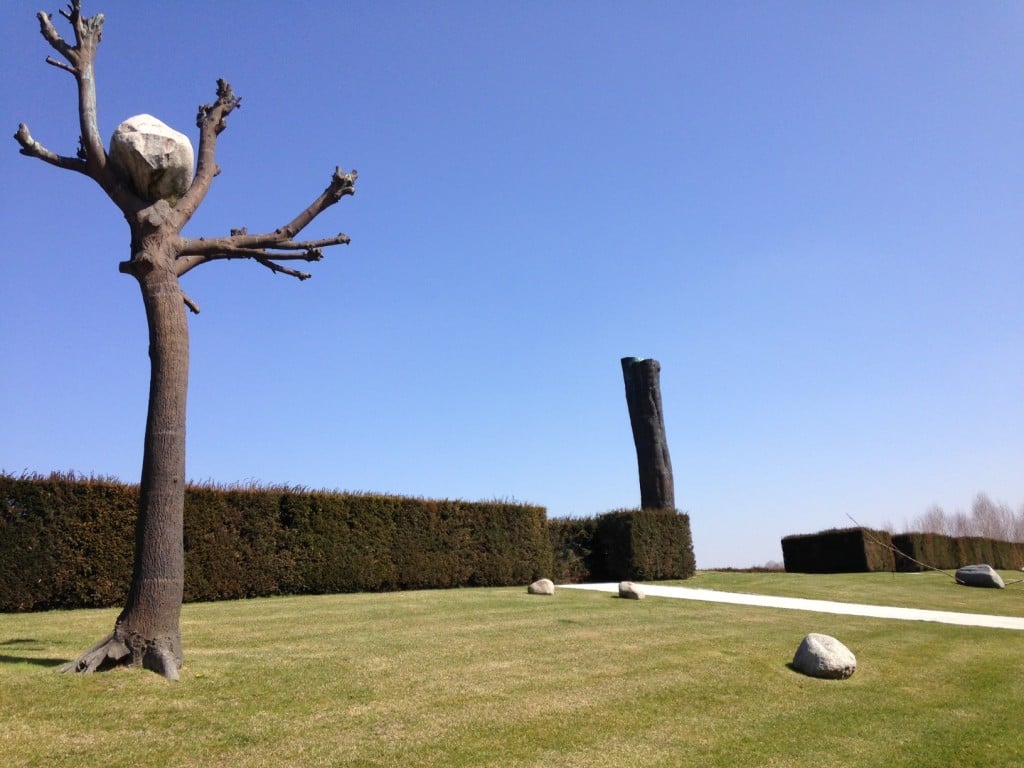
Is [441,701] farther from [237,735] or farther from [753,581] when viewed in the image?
[753,581]

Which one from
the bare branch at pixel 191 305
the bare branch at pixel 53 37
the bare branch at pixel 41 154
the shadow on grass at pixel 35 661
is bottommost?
the shadow on grass at pixel 35 661

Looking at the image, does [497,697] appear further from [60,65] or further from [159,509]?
[60,65]

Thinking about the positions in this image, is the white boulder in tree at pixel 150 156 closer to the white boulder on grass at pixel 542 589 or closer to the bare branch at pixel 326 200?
the bare branch at pixel 326 200

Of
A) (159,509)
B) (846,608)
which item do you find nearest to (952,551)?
(846,608)

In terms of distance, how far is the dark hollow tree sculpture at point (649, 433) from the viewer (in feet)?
74.3

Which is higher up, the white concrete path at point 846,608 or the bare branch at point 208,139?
the bare branch at point 208,139

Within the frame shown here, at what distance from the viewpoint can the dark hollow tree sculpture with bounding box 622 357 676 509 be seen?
22.7 m

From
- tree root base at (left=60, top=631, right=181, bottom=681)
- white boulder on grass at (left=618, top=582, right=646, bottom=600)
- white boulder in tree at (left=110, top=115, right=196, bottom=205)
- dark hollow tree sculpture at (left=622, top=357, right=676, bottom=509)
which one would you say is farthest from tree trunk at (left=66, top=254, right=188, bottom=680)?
dark hollow tree sculpture at (left=622, top=357, right=676, bottom=509)

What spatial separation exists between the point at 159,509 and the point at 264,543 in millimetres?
7248

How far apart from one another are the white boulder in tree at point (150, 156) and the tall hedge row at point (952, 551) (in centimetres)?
2447

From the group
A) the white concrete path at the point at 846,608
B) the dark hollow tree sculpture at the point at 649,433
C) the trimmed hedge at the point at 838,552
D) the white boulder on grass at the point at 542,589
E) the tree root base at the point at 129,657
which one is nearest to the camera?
the tree root base at the point at 129,657

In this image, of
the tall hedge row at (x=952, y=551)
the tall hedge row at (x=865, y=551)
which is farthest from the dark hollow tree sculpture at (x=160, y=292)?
the tall hedge row at (x=952, y=551)

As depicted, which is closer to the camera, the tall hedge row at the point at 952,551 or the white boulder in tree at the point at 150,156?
the white boulder in tree at the point at 150,156

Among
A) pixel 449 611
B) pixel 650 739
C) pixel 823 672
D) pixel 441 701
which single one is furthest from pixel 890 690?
pixel 449 611
